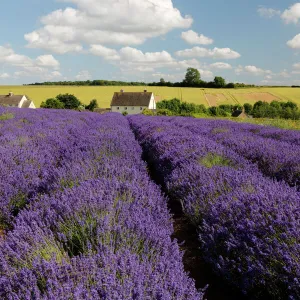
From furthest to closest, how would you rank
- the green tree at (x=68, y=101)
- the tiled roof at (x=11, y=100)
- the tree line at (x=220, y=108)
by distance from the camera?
the green tree at (x=68, y=101) < the tiled roof at (x=11, y=100) < the tree line at (x=220, y=108)

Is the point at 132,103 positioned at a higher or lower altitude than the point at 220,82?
lower

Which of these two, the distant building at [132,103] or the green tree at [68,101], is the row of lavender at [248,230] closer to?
the distant building at [132,103]

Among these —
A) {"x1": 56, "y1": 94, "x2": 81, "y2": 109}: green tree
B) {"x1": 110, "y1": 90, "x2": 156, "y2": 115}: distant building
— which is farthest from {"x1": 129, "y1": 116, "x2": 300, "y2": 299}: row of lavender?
{"x1": 56, "y1": 94, "x2": 81, "y2": 109}: green tree

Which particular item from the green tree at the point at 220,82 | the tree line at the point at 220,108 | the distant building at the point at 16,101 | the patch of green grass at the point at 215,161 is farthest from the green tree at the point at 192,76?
the patch of green grass at the point at 215,161

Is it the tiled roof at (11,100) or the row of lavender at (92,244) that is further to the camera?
the tiled roof at (11,100)

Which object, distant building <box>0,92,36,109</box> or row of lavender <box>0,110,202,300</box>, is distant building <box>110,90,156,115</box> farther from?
row of lavender <box>0,110,202,300</box>

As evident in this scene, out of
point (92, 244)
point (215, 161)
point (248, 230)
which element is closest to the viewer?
point (92, 244)

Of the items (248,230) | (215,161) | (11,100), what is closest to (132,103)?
(11,100)

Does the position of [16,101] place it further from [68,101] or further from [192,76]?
[192,76]

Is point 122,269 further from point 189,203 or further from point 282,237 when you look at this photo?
point 189,203

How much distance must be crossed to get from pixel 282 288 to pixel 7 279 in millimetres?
1519

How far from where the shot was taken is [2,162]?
3.88 meters

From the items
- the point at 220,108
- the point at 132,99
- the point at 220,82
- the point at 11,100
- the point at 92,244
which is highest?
the point at 220,82

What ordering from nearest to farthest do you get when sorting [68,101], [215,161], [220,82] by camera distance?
[215,161] → [68,101] → [220,82]
